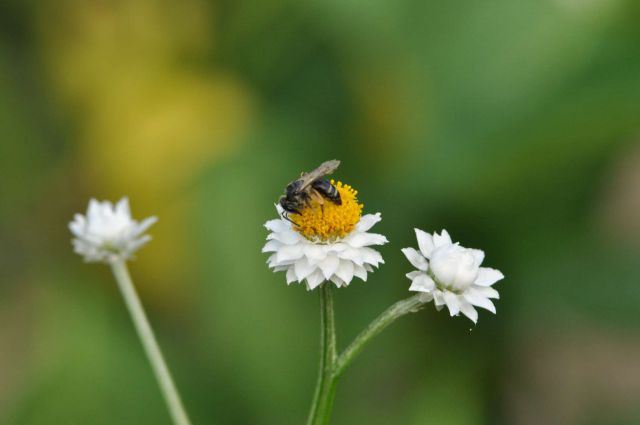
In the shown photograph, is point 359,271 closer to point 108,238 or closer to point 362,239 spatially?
point 362,239

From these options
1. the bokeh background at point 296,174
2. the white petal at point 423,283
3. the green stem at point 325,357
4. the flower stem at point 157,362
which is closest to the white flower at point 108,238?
the flower stem at point 157,362

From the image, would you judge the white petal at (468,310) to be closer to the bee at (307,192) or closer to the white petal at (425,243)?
the white petal at (425,243)

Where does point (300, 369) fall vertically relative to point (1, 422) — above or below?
below

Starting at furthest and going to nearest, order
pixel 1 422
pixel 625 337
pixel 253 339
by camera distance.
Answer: pixel 625 337 < pixel 253 339 < pixel 1 422

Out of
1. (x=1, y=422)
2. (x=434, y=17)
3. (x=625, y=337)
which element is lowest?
(x=625, y=337)

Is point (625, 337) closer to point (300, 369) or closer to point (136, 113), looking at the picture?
point (300, 369)

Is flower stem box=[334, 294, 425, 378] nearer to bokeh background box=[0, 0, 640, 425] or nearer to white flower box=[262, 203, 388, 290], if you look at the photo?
white flower box=[262, 203, 388, 290]

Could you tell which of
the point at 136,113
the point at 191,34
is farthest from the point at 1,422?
the point at 191,34
